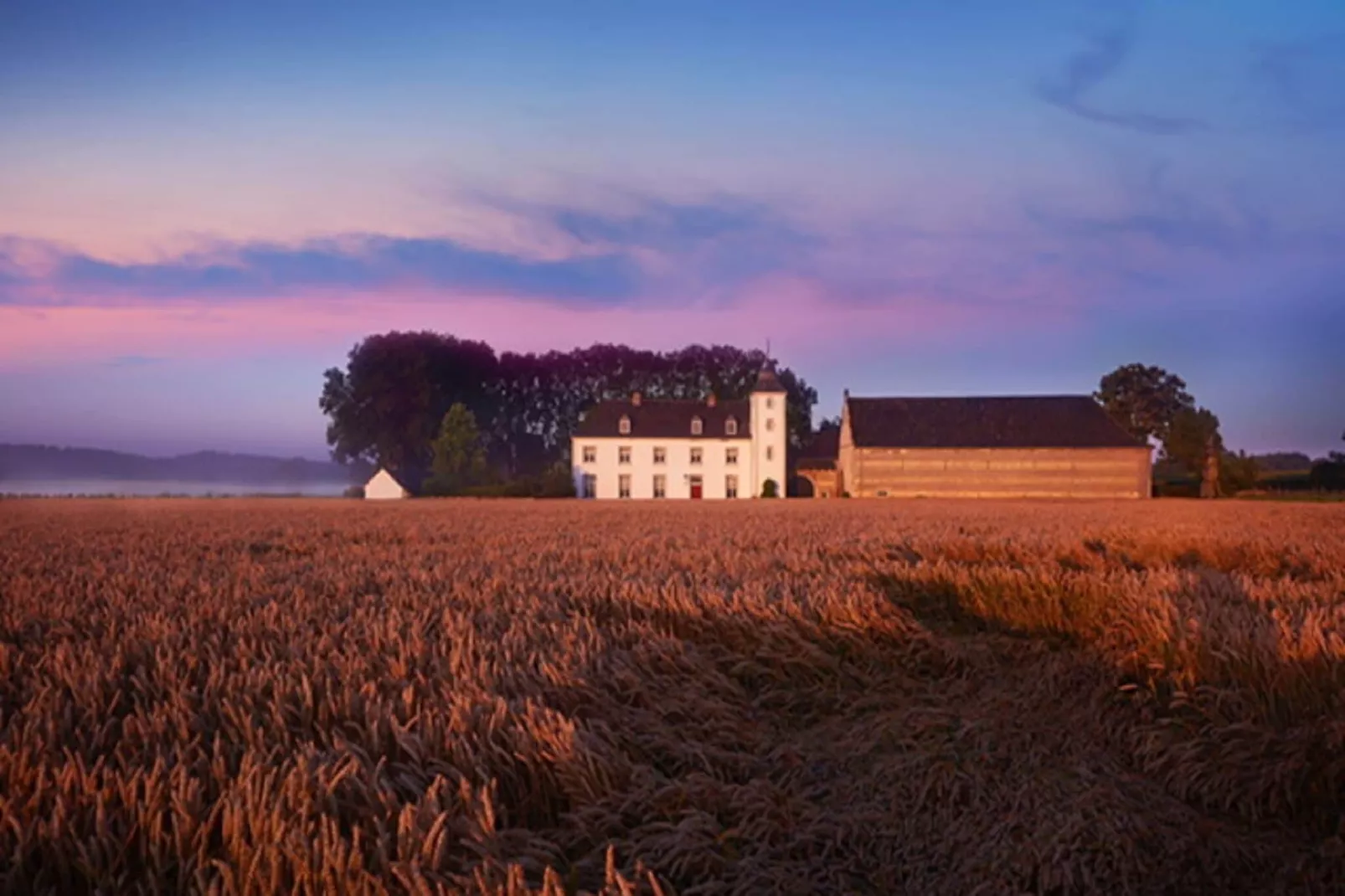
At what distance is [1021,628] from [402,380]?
80.0 m

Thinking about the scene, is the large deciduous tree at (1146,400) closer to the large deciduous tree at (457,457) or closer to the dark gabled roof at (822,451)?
the dark gabled roof at (822,451)

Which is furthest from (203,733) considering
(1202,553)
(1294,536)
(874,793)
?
(1294,536)

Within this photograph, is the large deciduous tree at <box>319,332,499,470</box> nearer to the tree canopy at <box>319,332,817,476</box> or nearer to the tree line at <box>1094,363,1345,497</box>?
the tree canopy at <box>319,332,817,476</box>

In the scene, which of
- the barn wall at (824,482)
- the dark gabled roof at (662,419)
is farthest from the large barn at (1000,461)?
the dark gabled roof at (662,419)

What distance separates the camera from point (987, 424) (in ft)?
219

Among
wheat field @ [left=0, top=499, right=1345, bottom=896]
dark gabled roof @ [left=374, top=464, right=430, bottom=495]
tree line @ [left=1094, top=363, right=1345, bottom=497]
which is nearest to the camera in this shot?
wheat field @ [left=0, top=499, right=1345, bottom=896]

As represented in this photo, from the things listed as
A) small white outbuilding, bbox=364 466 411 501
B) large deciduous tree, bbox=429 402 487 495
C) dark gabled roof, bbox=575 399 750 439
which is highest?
dark gabled roof, bbox=575 399 750 439

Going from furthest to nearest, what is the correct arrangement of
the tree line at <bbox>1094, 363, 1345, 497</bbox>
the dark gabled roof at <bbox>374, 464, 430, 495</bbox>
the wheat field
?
the dark gabled roof at <bbox>374, 464, 430, 495</bbox> < the tree line at <bbox>1094, 363, 1345, 497</bbox> < the wheat field

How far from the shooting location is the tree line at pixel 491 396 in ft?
234

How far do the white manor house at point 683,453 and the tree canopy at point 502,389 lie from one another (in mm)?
11471

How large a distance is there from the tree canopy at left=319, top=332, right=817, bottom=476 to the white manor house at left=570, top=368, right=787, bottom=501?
1147 centimetres

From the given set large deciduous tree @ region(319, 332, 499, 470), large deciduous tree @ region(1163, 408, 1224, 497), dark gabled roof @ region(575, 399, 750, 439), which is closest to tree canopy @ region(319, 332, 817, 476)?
large deciduous tree @ region(319, 332, 499, 470)

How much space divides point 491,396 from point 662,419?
2416cm

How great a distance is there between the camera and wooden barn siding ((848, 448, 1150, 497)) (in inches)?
2547
